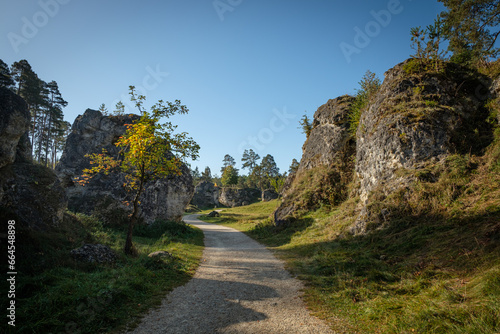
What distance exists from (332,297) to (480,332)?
125 inches

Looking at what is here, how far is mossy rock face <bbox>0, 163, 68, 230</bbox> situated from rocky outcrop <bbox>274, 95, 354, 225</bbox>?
15.8m

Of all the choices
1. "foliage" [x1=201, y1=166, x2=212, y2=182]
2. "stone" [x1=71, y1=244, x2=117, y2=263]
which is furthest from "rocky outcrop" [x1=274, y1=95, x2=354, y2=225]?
"foliage" [x1=201, y1=166, x2=212, y2=182]

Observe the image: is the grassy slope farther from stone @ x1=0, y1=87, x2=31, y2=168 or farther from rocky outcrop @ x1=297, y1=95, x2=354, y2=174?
→ stone @ x1=0, y1=87, x2=31, y2=168

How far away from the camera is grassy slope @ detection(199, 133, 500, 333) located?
166 inches

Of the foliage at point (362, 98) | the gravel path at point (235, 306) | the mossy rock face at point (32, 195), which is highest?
the foliage at point (362, 98)

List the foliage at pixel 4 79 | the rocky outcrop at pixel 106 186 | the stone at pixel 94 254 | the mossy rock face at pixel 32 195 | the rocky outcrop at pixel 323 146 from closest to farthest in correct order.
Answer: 1. the stone at pixel 94 254
2. the mossy rock face at pixel 32 195
3. the foliage at pixel 4 79
4. the rocky outcrop at pixel 106 186
5. the rocky outcrop at pixel 323 146

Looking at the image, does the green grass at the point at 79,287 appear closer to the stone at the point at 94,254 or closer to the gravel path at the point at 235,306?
the stone at the point at 94,254

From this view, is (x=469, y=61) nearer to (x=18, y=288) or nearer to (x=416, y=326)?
(x=416, y=326)

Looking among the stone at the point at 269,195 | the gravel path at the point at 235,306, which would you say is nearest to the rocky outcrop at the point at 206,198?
the stone at the point at 269,195

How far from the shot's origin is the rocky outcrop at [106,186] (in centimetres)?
1906

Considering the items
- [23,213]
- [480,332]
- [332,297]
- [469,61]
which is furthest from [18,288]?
[469,61]

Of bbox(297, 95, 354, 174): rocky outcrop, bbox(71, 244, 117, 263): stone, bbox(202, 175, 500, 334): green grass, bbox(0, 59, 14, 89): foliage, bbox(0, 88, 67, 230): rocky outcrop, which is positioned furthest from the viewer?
bbox(297, 95, 354, 174): rocky outcrop

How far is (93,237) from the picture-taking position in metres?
13.0

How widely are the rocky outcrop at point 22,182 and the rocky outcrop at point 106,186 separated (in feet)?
23.2
